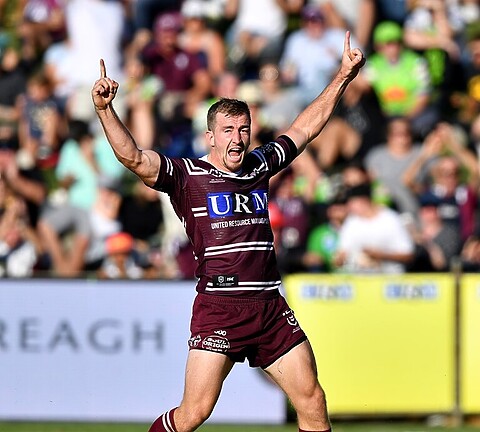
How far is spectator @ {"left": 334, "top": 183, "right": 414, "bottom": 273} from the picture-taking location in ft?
41.1

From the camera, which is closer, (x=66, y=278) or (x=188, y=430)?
(x=188, y=430)

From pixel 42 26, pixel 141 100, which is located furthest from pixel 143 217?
pixel 42 26

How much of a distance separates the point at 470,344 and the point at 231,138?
16.6 ft

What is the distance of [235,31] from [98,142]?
258cm

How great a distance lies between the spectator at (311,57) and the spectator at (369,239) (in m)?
2.36

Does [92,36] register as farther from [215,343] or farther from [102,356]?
[215,343]

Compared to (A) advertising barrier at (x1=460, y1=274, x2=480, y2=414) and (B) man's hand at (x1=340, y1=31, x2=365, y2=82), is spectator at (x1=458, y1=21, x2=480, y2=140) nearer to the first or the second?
(A) advertising barrier at (x1=460, y1=274, x2=480, y2=414)

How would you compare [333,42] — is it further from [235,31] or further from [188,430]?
[188,430]

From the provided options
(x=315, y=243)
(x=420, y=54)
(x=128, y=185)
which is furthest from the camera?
(x=420, y=54)

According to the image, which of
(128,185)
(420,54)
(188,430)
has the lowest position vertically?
(188,430)

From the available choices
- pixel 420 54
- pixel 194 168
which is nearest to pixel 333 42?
pixel 420 54

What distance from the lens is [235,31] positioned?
15453 mm

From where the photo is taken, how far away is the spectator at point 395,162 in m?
13.5

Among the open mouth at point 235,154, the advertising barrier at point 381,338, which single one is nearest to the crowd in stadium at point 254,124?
the advertising barrier at point 381,338
